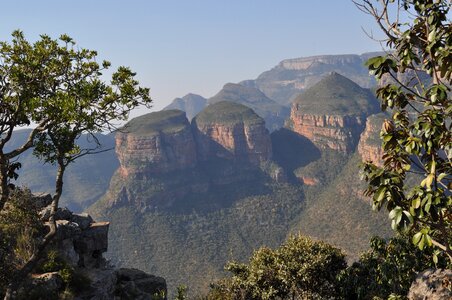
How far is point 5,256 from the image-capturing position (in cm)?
1861

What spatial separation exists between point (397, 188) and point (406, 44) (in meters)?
4.67

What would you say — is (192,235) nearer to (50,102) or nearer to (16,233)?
(16,233)

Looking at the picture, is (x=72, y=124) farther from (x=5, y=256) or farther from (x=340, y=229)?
(x=340, y=229)

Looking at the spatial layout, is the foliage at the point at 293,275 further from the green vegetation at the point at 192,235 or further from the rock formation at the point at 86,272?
the green vegetation at the point at 192,235

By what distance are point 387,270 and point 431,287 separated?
195 inches

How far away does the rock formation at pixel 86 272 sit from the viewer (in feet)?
62.0

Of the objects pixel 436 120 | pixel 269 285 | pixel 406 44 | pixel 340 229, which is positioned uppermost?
pixel 406 44

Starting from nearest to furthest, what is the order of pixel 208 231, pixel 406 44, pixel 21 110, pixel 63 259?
pixel 406 44
pixel 21 110
pixel 63 259
pixel 208 231

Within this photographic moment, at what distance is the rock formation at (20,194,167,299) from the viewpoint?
1891cm

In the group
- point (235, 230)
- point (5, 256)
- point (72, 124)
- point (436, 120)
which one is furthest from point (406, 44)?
point (235, 230)

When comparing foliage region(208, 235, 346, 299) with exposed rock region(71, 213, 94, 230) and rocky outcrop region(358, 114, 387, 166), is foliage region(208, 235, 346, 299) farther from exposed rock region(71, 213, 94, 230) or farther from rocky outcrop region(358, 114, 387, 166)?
rocky outcrop region(358, 114, 387, 166)

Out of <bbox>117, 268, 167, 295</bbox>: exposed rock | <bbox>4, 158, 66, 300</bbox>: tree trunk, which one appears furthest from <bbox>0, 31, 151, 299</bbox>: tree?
<bbox>117, 268, 167, 295</bbox>: exposed rock

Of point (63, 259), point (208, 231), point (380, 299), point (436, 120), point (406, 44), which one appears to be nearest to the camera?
point (436, 120)

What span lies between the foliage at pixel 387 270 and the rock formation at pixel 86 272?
12878 millimetres
